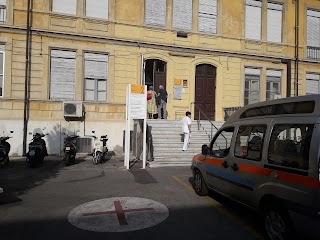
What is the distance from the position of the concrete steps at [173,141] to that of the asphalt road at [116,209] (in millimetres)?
2300

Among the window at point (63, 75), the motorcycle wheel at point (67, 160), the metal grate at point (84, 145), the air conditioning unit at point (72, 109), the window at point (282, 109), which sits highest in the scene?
the window at point (63, 75)

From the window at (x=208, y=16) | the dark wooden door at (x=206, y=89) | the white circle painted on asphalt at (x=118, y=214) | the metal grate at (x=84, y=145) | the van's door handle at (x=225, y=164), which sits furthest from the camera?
the dark wooden door at (x=206, y=89)

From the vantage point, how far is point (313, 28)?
1902 cm

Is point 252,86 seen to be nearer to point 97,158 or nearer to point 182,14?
point 182,14

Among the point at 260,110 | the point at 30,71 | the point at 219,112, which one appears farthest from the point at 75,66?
the point at 260,110

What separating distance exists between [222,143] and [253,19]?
14.0 m

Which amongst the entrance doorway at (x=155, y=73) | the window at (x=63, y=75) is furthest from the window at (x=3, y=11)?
the entrance doorway at (x=155, y=73)

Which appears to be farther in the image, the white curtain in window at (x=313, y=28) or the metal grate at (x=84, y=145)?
the white curtain in window at (x=313, y=28)

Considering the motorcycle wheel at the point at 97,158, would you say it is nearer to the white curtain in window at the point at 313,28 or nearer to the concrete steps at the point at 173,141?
the concrete steps at the point at 173,141

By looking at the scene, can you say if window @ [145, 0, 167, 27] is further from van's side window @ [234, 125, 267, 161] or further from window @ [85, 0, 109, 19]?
van's side window @ [234, 125, 267, 161]

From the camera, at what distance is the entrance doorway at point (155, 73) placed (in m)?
16.2

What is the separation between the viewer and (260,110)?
4.96 metres

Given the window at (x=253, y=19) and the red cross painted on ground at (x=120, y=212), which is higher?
the window at (x=253, y=19)

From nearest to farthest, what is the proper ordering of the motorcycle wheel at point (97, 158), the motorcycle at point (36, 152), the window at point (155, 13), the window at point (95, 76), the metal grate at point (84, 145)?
the motorcycle at point (36, 152) → the motorcycle wheel at point (97, 158) → the metal grate at point (84, 145) → the window at point (95, 76) → the window at point (155, 13)
